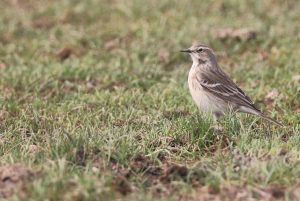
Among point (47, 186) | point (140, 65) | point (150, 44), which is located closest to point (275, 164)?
point (47, 186)

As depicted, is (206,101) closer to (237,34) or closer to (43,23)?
(237,34)

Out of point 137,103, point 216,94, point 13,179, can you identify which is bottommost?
point 137,103

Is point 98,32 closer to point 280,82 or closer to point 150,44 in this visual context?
point 150,44

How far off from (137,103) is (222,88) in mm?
1262

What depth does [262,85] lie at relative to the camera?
11344 millimetres

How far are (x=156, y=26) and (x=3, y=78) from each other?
3888mm

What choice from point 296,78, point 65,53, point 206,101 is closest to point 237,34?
point 296,78

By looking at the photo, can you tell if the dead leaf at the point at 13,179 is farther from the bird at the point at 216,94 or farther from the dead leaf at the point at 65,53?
the dead leaf at the point at 65,53

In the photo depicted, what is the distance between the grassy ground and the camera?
656cm

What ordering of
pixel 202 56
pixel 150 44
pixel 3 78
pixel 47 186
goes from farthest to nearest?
pixel 150 44, pixel 3 78, pixel 202 56, pixel 47 186

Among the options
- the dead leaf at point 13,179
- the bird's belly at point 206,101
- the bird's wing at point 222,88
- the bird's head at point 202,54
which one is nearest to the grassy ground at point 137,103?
the dead leaf at point 13,179

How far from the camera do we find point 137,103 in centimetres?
1057

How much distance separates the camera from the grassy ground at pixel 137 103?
6.56 m

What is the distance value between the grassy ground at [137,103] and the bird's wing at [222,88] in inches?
13.2
